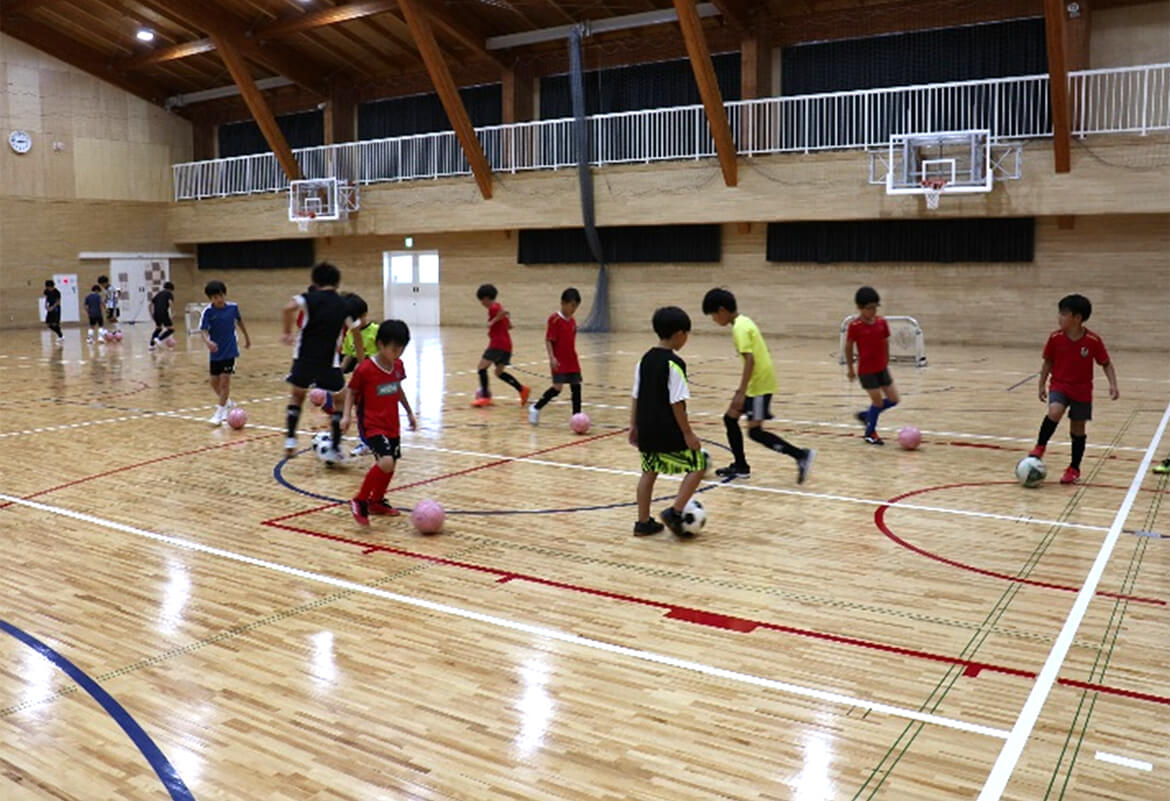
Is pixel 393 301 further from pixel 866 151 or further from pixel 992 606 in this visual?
pixel 992 606

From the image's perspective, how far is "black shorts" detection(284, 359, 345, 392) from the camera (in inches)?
344

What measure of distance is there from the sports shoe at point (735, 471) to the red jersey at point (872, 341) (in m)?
1.97

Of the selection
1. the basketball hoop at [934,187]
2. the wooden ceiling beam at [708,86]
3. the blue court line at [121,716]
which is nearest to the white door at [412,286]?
the wooden ceiling beam at [708,86]

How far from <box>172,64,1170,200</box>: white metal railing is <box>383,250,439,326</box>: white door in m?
2.51

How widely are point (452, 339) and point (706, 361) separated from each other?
7668 millimetres

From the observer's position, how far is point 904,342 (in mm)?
20375

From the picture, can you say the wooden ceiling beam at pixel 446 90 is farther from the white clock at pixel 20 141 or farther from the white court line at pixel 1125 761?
the white court line at pixel 1125 761

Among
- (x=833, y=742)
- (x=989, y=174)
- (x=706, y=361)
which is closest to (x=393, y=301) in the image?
(x=706, y=361)

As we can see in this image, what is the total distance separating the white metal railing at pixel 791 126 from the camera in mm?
19297

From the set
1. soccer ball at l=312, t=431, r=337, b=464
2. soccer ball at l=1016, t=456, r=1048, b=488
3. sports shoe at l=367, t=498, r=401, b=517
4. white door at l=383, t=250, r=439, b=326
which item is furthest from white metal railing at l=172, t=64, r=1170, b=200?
sports shoe at l=367, t=498, r=401, b=517

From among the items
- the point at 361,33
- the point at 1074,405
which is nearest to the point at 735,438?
the point at 1074,405

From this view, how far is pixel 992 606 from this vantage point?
4984 millimetres

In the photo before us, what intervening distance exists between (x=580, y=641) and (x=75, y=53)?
31.4m

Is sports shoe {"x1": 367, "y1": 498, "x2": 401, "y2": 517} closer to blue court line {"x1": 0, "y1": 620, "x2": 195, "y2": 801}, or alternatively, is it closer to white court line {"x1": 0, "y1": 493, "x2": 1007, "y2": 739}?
white court line {"x1": 0, "y1": 493, "x2": 1007, "y2": 739}
